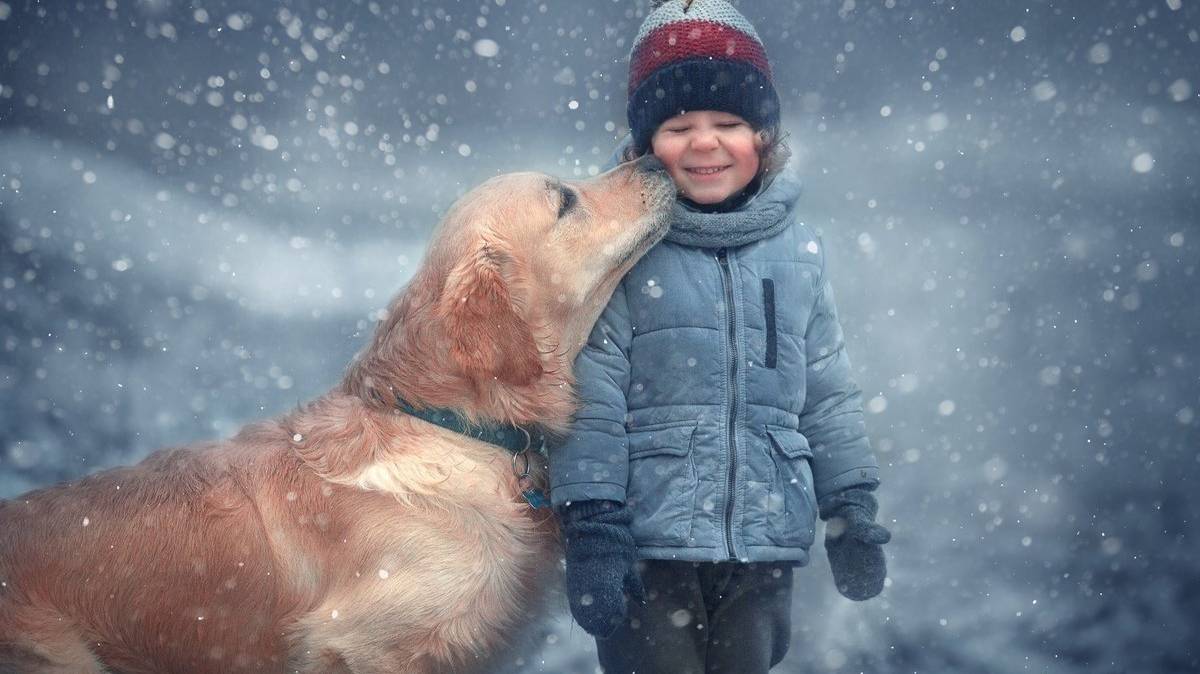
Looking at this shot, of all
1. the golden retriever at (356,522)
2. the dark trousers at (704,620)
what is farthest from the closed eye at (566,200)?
the dark trousers at (704,620)

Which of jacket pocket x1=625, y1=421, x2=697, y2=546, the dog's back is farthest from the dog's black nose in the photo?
the dog's back

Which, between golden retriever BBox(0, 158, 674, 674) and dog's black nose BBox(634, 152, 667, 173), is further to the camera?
dog's black nose BBox(634, 152, 667, 173)

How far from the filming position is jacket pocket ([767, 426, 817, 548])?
1.96 m

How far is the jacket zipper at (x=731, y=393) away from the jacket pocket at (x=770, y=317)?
0.28 feet

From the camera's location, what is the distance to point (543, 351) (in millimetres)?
1977

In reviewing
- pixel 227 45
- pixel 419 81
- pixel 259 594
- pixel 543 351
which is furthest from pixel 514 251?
pixel 227 45

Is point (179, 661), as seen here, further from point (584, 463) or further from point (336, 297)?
point (336, 297)

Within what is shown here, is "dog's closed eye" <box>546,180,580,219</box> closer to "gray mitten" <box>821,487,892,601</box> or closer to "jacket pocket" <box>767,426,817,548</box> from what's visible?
"jacket pocket" <box>767,426,817,548</box>

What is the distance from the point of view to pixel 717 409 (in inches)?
77.4

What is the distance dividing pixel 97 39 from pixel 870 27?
10.8ft

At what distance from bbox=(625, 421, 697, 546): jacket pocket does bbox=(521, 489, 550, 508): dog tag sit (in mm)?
201

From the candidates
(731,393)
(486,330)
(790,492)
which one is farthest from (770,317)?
(486,330)

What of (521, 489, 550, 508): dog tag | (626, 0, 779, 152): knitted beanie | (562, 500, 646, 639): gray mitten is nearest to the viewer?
(562, 500, 646, 639): gray mitten

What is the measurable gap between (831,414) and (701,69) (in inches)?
37.1
